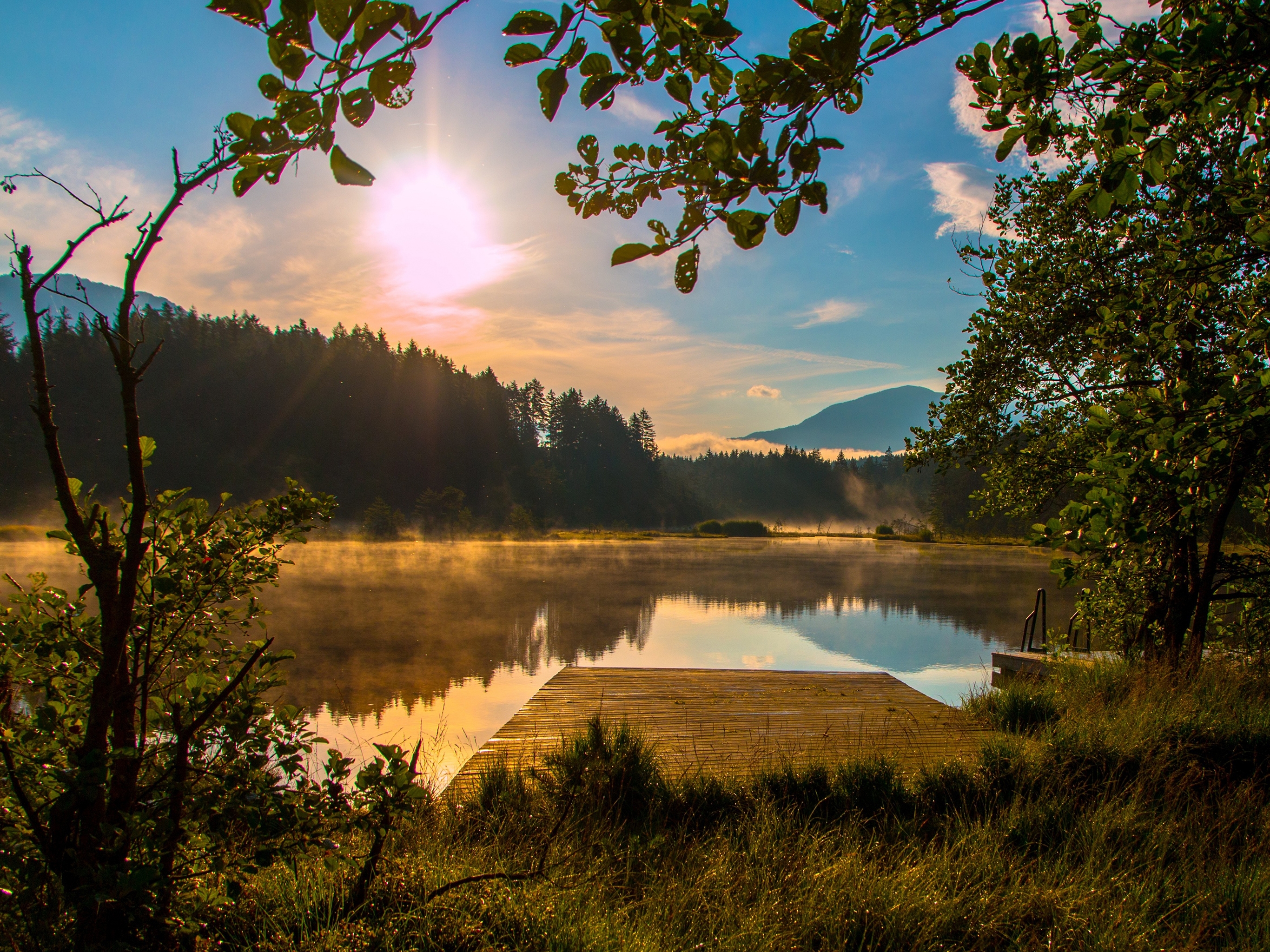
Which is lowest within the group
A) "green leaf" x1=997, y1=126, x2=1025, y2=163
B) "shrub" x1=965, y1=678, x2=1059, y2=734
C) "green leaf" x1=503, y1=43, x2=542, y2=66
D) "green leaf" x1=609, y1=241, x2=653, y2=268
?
"shrub" x1=965, y1=678, x2=1059, y2=734

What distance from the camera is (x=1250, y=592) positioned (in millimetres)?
6523

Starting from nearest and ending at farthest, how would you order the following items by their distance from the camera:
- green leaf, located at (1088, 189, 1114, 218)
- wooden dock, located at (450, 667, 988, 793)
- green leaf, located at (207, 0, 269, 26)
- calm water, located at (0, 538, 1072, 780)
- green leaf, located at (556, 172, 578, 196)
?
green leaf, located at (207, 0, 269, 26)
green leaf, located at (1088, 189, 1114, 218)
green leaf, located at (556, 172, 578, 196)
wooden dock, located at (450, 667, 988, 793)
calm water, located at (0, 538, 1072, 780)

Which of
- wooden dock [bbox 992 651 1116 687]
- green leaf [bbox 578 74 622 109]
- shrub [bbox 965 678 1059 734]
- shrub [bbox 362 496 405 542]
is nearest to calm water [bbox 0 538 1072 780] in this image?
wooden dock [bbox 992 651 1116 687]

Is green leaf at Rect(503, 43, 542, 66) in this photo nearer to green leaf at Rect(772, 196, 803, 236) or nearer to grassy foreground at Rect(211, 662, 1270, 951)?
green leaf at Rect(772, 196, 803, 236)

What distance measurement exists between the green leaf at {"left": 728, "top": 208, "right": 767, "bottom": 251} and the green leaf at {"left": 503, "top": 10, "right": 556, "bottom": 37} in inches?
20.5

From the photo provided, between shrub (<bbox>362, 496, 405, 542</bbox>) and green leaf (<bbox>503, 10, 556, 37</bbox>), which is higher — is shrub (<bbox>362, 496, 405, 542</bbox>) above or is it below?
below

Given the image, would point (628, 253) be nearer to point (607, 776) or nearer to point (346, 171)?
point (346, 171)

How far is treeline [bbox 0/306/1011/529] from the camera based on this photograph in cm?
5256

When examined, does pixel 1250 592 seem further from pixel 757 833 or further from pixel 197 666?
pixel 197 666

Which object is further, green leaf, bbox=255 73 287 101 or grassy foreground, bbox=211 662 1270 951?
grassy foreground, bbox=211 662 1270 951

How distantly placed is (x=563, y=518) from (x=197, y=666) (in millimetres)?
65919

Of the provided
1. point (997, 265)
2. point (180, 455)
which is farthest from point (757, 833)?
point (180, 455)

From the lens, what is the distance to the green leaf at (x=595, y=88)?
133 cm

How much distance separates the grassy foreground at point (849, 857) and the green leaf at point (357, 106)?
6.85ft
